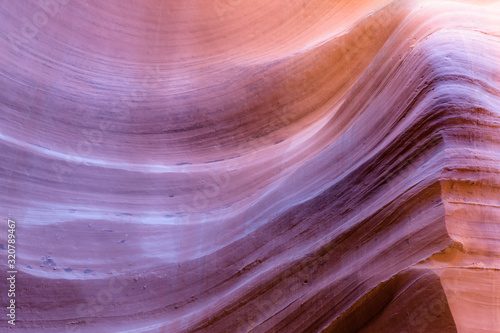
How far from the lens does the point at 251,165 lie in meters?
3.11

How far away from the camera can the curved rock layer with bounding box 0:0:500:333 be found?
1.71 metres

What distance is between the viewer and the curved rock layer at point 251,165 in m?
1.71

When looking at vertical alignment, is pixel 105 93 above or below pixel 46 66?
below

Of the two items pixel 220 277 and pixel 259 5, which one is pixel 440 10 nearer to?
pixel 220 277

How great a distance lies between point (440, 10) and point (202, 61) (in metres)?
2.22

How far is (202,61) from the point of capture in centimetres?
391

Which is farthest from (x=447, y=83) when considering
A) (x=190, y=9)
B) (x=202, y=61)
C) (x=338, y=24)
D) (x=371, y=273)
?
(x=190, y=9)

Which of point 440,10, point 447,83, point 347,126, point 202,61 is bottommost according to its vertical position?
point 447,83

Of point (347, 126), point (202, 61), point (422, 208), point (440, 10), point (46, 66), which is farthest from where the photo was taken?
point (202, 61)

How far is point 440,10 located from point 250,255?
5.62 feet

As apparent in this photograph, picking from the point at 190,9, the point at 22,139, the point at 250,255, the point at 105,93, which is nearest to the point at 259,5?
the point at 190,9

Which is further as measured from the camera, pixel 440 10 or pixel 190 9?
pixel 190 9

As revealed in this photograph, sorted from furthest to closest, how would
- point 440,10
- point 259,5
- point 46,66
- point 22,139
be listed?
point 259,5, point 46,66, point 22,139, point 440,10

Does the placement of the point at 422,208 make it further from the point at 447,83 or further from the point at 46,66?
the point at 46,66
